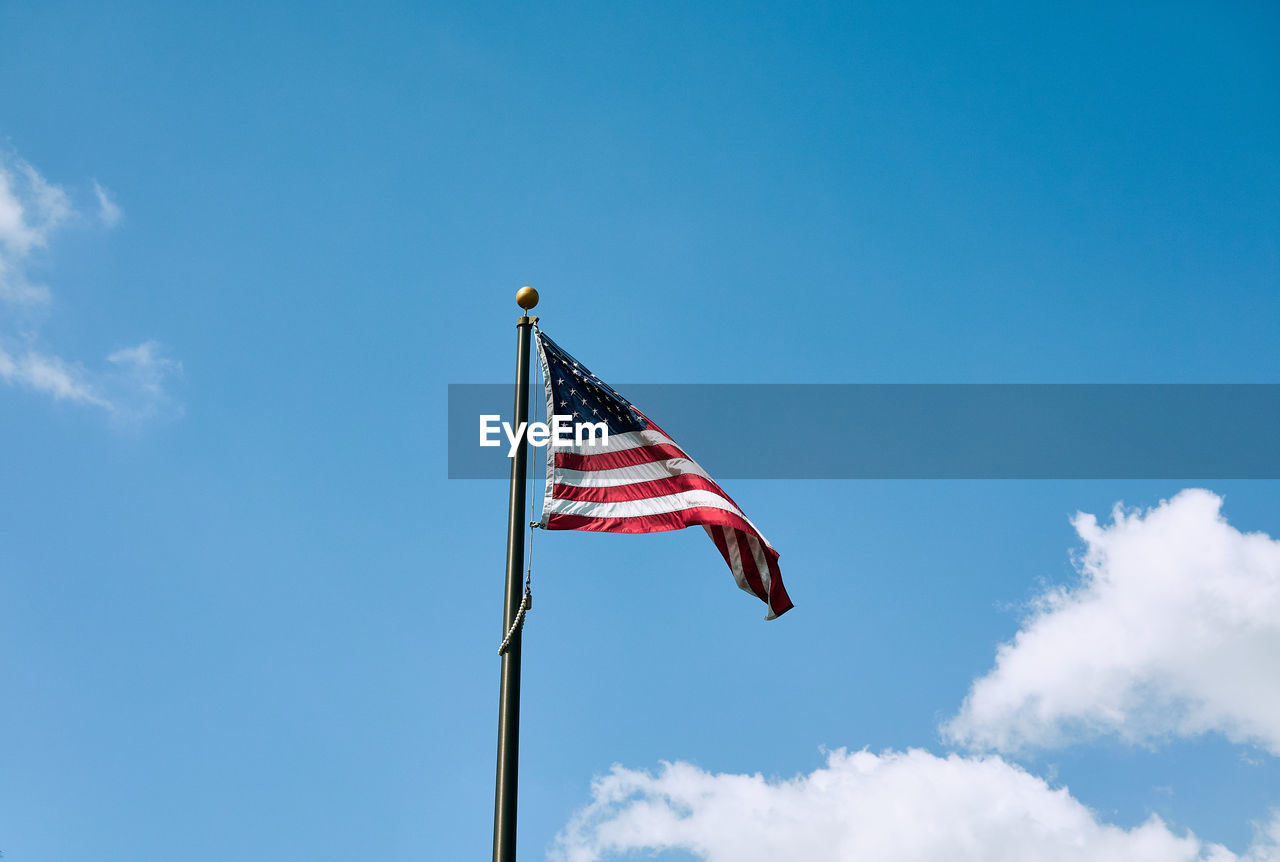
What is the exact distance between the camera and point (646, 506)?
1153 centimetres

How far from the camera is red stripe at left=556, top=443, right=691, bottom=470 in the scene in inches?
438

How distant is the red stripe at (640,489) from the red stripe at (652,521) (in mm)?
250

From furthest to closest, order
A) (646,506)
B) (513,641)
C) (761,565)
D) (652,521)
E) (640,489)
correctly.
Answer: (761,565), (640,489), (646,506), (652,521), (513,641)

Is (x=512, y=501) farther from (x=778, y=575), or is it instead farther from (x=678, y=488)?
(x=778, y=575)

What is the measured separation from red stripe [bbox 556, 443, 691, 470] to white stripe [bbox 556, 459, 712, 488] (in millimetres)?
46

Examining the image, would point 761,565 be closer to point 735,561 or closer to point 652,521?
point 735,561

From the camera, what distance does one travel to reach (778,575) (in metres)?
12.6

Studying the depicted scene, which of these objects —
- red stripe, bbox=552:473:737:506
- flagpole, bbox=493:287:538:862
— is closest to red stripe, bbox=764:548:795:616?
red stripe, bbox=552:473:737:506

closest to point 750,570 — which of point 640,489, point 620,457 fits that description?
point 640,489

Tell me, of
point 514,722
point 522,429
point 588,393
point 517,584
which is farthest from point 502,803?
point 588,393

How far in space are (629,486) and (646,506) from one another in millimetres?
302

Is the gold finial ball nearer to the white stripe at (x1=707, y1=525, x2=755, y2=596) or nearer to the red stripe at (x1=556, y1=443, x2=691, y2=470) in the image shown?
the red stripe at (x1=556, y1=443, x2=691, y2=470)

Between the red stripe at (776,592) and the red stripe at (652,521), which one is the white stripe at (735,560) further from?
the red stripe at (652,521)

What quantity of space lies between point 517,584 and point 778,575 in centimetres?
398
